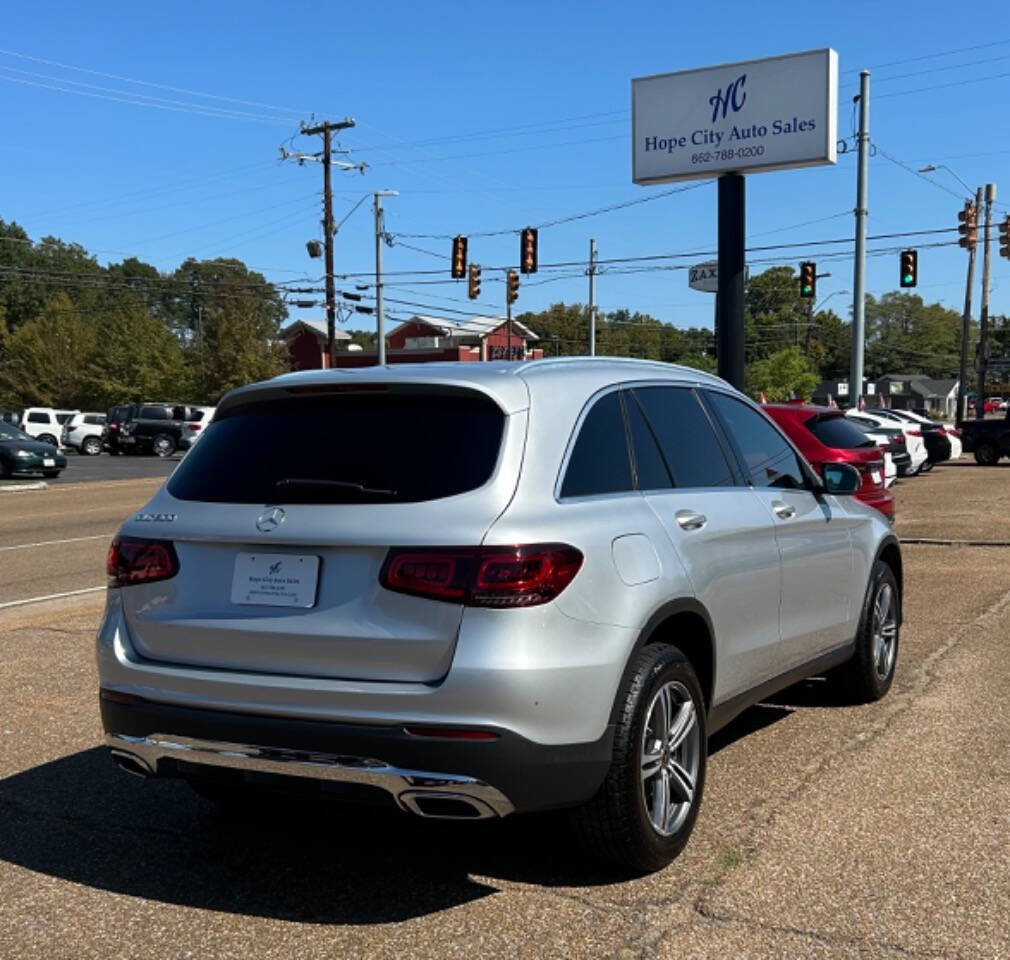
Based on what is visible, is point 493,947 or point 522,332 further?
point 522,332

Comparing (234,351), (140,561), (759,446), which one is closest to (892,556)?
(759,446)

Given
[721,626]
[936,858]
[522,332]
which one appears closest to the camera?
[936,858]

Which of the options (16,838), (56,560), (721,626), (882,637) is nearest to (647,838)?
(721,626)

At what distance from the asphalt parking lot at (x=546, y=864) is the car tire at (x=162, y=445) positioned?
40326 mm

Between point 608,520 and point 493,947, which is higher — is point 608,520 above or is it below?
above

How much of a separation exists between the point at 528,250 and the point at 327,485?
106 ft

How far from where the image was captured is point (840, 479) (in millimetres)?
5680

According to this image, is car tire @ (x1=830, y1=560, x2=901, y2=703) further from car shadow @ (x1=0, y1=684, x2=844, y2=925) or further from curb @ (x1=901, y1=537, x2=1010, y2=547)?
curb @ (x1=901, y1=537, x2=1010, y2=547)

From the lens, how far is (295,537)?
3574 mm

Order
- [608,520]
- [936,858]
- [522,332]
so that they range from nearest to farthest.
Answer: [608,520] < [936,858] < [522,332]

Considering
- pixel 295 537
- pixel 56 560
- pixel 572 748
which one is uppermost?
pixel 295 537

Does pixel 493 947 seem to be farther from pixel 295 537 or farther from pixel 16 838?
pixel 16 838

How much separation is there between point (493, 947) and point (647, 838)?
0.66m

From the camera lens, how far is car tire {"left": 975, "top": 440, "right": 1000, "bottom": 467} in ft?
102
